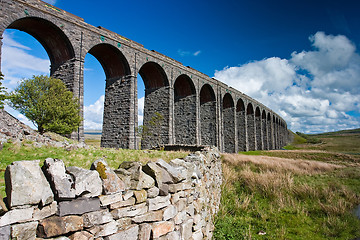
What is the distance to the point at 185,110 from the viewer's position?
31.0 meters

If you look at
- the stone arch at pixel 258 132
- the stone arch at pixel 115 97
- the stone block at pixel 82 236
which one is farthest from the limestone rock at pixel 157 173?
the stone arch at pixel 258 132

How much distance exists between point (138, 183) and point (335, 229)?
7.39 metres

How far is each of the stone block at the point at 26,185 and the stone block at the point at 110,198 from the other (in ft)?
1.99

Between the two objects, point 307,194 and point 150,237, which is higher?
point 150,237

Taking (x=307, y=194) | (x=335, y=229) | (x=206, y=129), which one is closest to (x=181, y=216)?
(x=335, y=229)

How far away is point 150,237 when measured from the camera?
3.43 m

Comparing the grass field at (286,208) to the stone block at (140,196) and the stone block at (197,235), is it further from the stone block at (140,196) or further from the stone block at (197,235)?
the stone block at (140,196)

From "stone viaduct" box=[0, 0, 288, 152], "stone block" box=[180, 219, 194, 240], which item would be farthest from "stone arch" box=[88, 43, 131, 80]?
"stone block" box=[180, 219, 194, 240]

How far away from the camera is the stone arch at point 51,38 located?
15863 mm

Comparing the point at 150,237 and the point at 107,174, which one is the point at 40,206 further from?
the point at 150,237

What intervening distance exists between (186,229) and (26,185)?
10.4ft

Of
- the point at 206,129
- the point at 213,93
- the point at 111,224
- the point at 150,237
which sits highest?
the point at 213,93

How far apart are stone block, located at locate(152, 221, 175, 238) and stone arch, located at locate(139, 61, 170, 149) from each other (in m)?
20.6

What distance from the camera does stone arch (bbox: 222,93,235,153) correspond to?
127 feet
